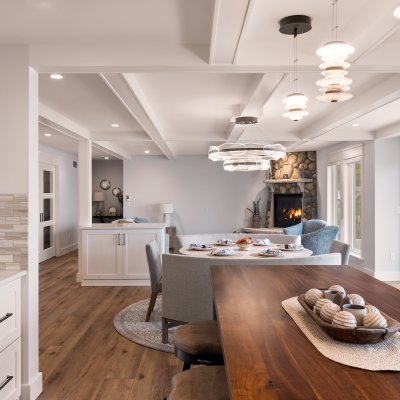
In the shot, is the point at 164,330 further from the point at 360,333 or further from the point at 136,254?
the point at 360,333

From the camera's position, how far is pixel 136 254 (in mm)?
5879

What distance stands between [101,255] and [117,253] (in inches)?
9.6

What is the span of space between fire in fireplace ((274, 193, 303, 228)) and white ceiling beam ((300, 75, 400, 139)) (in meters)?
3.63

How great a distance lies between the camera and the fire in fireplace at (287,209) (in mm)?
9617

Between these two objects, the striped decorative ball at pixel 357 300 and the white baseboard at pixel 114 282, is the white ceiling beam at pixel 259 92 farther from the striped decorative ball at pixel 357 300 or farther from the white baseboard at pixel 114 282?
the white baseboard at pixel 114 282

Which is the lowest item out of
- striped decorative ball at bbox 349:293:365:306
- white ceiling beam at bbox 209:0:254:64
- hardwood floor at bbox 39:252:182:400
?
Answer: hardwood floor at bbox 39:252:182:400

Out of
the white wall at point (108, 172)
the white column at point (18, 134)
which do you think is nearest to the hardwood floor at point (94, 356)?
the white column at point (18, 134)

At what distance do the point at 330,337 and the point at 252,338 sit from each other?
245 mm

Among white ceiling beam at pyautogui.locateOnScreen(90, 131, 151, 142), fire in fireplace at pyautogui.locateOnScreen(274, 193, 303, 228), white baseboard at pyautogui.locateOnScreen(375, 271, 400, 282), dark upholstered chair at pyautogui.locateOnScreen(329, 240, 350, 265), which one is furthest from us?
fire in fireplace at pyautogui.locateOnScreen(274, 193, 303, 228)

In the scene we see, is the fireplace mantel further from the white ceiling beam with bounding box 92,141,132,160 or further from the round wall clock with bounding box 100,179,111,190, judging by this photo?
the round wall clock with bounding box 100,179,111,190

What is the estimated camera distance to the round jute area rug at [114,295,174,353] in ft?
11.9

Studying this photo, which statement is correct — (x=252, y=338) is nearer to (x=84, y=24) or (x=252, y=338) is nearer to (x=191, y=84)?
(x=84, y=24)

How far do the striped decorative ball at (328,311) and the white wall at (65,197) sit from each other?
7.67 m

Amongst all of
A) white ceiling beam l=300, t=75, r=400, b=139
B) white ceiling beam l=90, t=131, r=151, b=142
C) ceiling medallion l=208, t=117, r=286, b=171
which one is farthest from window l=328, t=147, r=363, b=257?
white ceiling beam l=90, t=131, r=151, b=142
